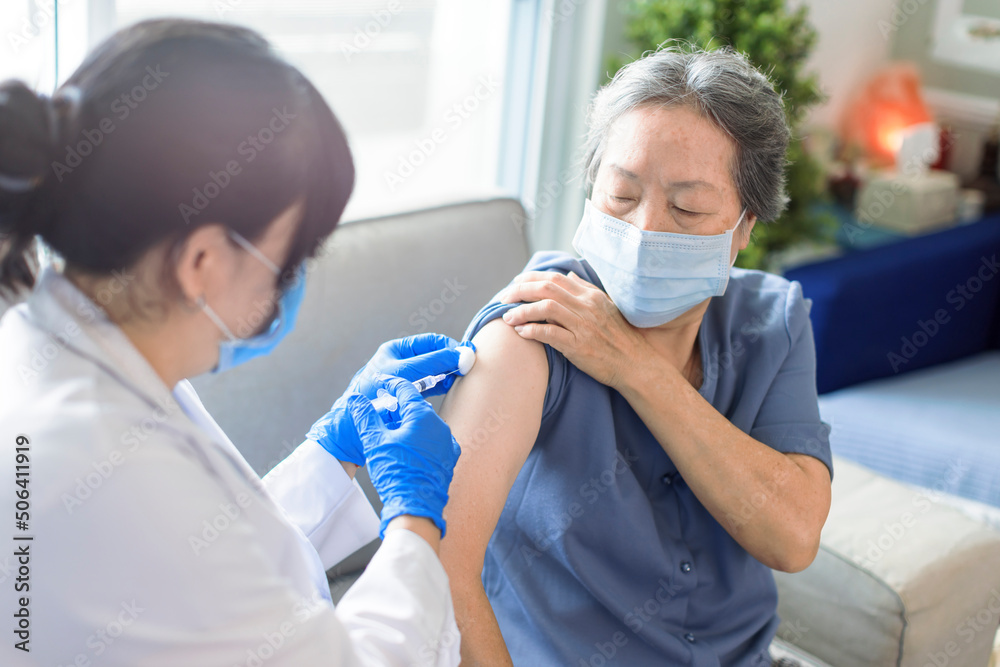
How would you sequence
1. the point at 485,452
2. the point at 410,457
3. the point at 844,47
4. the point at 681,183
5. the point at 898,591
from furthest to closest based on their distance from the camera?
the point at 844,47, the point at 898,591, the point at 681,183, the point at 485,452, the point at 410,457

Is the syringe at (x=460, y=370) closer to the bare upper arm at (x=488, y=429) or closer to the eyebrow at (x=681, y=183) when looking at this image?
the bare upper arm at (x=488, y=429)

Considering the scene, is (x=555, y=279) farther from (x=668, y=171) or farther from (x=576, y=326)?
(x=668, y=171)

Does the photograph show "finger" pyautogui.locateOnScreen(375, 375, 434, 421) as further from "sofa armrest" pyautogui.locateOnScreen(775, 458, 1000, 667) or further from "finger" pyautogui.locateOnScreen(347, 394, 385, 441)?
"sofa armrest" pyautogui.locateOnScreen(775, 458, 1000, 667)

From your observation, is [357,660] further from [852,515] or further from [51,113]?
[852,515]

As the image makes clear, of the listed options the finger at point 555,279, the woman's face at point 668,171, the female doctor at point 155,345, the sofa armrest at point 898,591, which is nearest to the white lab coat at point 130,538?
the female doctor at point 155,345

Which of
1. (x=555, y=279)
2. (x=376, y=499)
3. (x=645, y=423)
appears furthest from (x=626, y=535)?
(x=376, y=499)

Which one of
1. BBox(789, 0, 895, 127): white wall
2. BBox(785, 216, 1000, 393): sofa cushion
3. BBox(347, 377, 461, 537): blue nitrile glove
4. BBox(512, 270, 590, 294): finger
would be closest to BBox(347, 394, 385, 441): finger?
BBox(347, 377, 461, 537): blue nitrile glove

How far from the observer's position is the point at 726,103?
124 cm

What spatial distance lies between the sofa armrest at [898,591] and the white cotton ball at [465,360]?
836mm

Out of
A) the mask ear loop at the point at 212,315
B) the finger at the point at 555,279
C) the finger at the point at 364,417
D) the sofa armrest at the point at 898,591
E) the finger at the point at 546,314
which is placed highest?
the mask ear loop at the point at 212,315

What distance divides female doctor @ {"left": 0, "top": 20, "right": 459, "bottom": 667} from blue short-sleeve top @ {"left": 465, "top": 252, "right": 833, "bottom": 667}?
443 mm

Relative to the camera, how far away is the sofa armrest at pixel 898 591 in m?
1.49

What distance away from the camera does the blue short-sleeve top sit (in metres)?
1.25

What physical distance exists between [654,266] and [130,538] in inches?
31.4
